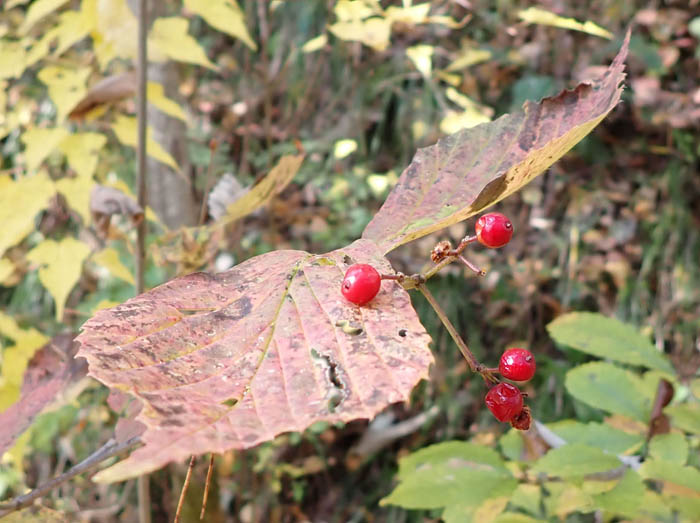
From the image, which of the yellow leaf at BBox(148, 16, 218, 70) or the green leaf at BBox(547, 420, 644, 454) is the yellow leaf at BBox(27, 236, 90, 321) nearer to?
the yellow leaf at BBox(148, 16, 218, 70)

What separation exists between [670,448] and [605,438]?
0.08 meters

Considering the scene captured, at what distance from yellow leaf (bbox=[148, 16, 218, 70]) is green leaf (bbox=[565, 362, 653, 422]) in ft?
2.53

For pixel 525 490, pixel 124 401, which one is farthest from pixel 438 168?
pixel 525 490

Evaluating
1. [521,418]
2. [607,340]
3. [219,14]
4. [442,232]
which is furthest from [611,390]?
[442,232]

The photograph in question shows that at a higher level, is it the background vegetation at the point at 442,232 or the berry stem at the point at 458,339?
the berry stem at the point at 458,339

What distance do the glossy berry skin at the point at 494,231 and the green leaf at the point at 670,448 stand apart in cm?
48

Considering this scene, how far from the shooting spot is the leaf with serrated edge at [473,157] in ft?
1.38

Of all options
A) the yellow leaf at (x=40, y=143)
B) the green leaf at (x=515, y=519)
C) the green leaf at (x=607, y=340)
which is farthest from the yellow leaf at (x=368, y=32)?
the green leaf at (x=515, y=519)

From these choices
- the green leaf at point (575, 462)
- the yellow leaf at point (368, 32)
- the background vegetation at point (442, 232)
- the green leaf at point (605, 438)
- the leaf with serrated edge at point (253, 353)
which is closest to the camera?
the leaf with serrated edge at point (253, 353)

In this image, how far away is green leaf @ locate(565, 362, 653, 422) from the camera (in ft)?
2.90

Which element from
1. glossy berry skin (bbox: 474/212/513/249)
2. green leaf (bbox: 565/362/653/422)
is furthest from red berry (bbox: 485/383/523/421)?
green leaf (bbox: 565/362/653/422)

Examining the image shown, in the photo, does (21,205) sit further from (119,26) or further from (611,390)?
(611,390)

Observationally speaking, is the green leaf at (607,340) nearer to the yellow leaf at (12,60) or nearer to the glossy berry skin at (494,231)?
the glossy berry skin at (494,231)

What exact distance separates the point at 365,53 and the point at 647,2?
1.18 metres
